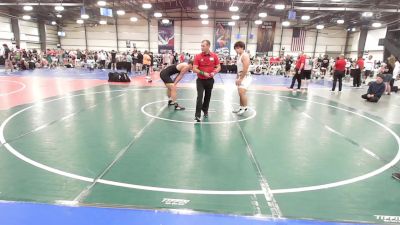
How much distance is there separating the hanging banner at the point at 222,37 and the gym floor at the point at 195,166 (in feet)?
89.1

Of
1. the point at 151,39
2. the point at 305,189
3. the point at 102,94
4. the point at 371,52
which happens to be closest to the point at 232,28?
the point at 151,39

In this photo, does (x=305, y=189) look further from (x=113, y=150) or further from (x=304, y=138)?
(x=113, y=150)

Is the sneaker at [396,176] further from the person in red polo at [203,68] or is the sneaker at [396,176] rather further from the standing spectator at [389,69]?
the standing spectator at [389,69]

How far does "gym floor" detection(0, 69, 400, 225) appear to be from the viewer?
9.18ft

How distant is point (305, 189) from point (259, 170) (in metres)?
0.68

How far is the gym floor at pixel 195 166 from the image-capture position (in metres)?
2.80

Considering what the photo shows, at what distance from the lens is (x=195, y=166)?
389cm

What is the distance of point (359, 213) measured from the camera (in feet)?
9.25

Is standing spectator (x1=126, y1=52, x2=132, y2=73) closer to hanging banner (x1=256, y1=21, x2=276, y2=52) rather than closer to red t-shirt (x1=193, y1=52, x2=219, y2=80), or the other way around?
red t-shirt (x1=193, y1=52, x2=219, y2=80)

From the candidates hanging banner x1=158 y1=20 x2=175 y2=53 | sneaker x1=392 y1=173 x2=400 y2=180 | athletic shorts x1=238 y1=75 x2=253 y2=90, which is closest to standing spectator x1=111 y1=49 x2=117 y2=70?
hanging banner x1=158 y1=20 x2=175 y2=53

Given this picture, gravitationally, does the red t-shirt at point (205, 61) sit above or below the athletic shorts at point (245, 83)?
above

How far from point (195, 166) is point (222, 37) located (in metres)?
31.3

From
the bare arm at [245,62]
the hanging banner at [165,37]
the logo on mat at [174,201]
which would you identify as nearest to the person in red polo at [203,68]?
the bare arm at [245,62]

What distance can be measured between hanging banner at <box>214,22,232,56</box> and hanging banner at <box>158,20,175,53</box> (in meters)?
5.53
